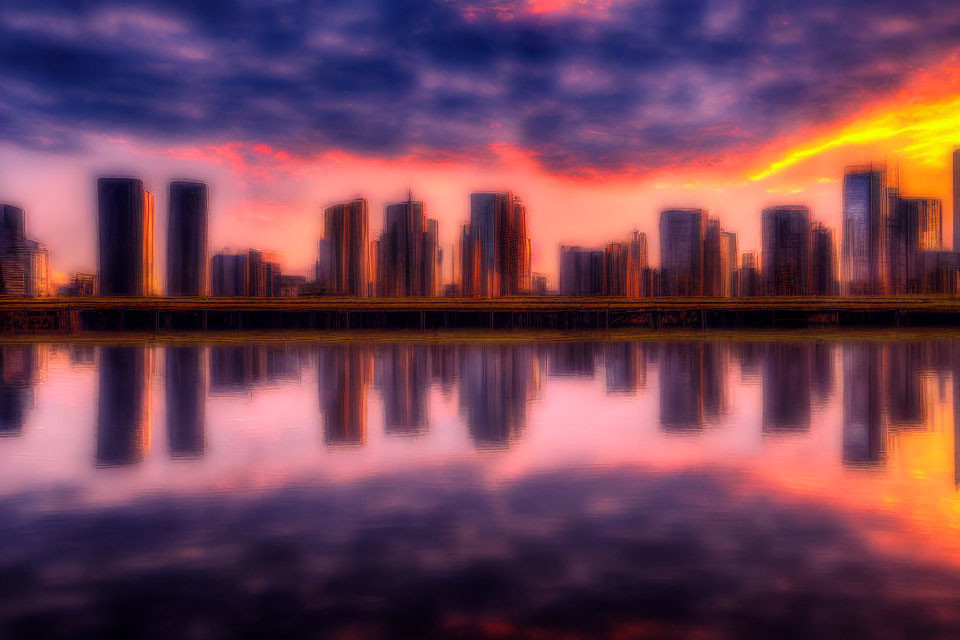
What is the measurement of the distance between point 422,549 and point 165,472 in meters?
5.68

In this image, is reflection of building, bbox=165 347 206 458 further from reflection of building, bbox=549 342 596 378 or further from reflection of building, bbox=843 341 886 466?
reflection of building, bbox=549 342 596 378

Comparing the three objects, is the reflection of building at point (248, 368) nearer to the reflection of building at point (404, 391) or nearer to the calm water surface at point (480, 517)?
the calm water surface at point (480, 517)

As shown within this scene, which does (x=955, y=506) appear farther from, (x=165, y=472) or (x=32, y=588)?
(x=165, y=472)

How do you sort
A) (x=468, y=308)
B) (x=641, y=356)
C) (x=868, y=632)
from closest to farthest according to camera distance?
(x=868, y=632) → (x=641, y=356) → (x=468, y=308)

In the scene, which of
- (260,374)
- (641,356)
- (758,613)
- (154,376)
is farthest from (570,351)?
(758,613)

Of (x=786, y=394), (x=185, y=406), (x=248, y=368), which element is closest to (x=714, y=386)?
(x=786, y=394)

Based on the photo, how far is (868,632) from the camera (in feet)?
17.5

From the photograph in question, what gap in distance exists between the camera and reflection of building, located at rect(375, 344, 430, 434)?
1563 cm

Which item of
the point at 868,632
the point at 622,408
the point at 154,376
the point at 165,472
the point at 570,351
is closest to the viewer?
the point at 868,632

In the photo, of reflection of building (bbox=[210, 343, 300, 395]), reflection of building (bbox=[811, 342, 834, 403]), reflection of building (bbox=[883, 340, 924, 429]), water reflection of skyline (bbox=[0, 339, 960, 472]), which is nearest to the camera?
water reflection of skyline (bbox=[0, 339, 960, 472])

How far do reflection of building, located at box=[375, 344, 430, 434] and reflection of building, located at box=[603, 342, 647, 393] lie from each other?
6.32 meters

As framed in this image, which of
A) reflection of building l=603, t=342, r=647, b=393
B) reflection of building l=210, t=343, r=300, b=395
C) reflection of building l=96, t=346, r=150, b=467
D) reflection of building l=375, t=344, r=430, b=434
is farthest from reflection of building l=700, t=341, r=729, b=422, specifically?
reflection of building l=210, t=343, r=300, b=395

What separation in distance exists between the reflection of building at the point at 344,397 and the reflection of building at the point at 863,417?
9108 mm

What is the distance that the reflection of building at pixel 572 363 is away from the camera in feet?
89.7
